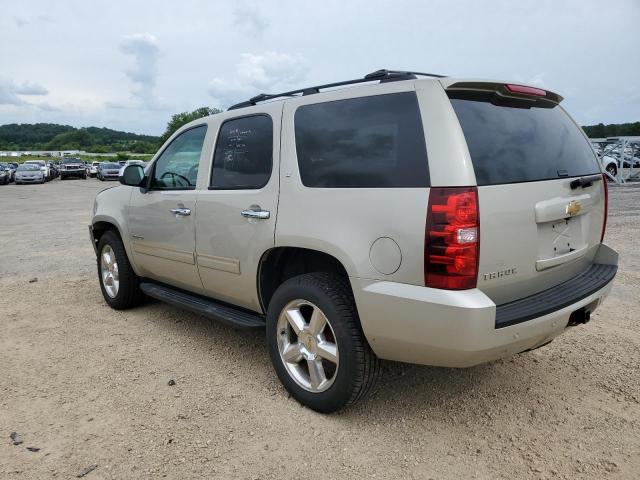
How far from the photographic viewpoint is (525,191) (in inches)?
101

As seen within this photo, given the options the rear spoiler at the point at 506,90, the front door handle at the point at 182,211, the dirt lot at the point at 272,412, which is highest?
the rear spoiler at the point at 506,90

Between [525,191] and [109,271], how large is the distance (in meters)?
4.19

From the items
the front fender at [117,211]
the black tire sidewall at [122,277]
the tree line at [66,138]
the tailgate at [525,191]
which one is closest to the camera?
the tailgate at [525,191]

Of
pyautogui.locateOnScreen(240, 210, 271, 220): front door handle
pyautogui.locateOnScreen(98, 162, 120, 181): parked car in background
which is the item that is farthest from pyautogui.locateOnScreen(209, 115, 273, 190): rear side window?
pyautogui.locateOnScreen(98, 162, 120, 181): parked car in background

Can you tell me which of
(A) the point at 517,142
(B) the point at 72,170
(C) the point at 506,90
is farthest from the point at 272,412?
(B) the point at 72,170

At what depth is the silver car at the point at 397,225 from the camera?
7.88ft

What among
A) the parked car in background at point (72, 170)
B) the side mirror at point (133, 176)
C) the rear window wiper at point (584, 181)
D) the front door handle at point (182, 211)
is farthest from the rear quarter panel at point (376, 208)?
the parked car in background at point (72, 170)

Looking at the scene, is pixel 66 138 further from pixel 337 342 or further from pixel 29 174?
pixel 337 342

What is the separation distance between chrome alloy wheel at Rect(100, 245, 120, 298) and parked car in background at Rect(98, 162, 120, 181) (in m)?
33.7

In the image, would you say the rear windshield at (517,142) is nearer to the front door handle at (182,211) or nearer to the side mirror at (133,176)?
the front door handle at (182,211)

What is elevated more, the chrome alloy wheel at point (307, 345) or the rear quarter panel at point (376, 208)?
the rear quarter panel at point (376, 208)

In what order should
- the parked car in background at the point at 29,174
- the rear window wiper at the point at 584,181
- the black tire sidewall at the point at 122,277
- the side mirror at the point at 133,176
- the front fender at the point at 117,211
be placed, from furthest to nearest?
1. the parked car in background at the point at 29,174
2. the black tire sidewall at the point at 122,277
3. the front fender at the point at 117,211
4. the side mirror at the point at 133,176
5. the rear window wiper at the point at 584,181

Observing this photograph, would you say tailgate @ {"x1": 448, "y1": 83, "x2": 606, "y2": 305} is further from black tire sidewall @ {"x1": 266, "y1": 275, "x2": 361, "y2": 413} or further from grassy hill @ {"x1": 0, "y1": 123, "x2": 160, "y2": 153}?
grassy hill @ {"x1": 0, "y1": 123, "x2": 160, "y2": 153}

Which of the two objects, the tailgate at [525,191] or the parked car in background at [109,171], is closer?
the tailgate at [525,191]
